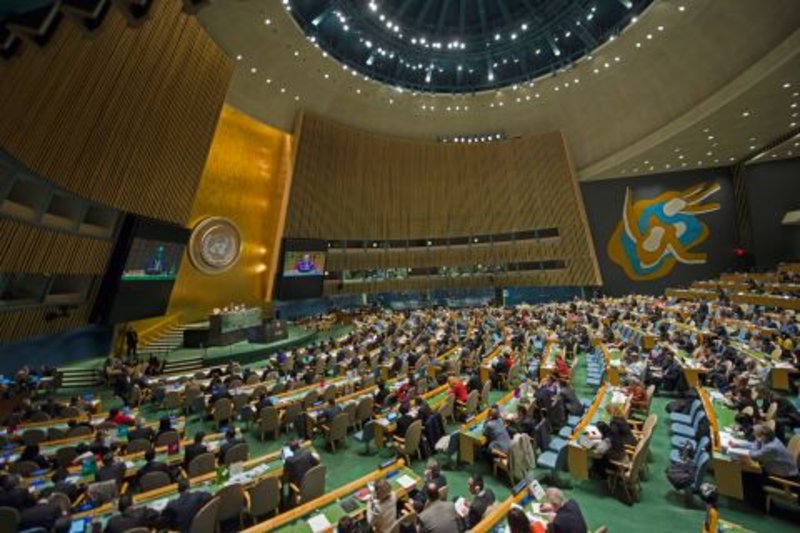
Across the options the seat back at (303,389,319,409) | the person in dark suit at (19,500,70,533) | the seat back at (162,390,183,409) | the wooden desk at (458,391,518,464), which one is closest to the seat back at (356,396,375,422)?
the seat back at (303,389,319,409)

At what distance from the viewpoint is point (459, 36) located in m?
28.6

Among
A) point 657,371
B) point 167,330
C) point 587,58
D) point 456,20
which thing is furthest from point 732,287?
point 167,330

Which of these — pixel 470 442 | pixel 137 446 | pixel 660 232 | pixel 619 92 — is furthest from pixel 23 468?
pixel 660 232

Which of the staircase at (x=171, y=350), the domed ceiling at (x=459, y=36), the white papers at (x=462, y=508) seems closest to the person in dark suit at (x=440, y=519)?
the white papers at (x=462, y=508)

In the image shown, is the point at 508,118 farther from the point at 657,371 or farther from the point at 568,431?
the point at 568,431

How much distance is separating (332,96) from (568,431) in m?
24.3

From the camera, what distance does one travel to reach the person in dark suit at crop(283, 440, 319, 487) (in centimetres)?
522

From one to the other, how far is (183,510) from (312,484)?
58.2 inches

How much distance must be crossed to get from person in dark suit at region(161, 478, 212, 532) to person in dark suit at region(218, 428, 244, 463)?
1502 mm

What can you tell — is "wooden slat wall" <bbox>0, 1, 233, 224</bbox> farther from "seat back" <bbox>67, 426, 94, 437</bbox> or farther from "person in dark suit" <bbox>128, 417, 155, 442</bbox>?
"person in dark suit" <bbox>128, 417, 155, 442</bbox>

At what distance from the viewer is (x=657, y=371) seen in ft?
32.9

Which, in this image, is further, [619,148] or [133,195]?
[619,148]

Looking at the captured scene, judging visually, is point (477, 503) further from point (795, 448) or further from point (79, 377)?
point (79, 377)

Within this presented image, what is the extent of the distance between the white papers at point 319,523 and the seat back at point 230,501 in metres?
1.15
